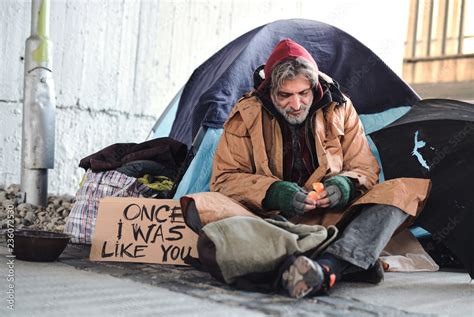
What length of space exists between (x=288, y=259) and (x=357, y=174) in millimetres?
688

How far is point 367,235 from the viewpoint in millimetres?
2322

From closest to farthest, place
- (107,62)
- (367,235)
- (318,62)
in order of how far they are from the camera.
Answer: (367,235) → (318,62) → (107,62)

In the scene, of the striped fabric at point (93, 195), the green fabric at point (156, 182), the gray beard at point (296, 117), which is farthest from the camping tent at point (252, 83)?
the gray beard at point (296, 117)

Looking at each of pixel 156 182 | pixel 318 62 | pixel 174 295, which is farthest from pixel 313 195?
pixel 318 62

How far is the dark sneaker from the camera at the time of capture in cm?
206

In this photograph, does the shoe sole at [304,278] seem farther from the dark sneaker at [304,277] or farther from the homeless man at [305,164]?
the homeless man at [305,164]

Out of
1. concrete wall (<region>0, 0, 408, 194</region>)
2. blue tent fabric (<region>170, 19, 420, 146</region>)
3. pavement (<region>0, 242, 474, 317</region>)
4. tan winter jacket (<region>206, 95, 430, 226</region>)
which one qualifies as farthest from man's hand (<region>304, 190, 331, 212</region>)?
concrete wall (<region>0, 0, 408, 194</region>)

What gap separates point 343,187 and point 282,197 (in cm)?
25

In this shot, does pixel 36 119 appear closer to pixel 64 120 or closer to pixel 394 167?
pixel 64 120

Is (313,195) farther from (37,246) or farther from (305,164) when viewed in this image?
(37,246)

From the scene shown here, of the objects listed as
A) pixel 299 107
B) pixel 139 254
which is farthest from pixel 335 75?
pixel 139 254

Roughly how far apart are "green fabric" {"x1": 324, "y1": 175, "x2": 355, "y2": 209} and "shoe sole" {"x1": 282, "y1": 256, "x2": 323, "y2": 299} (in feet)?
1.71

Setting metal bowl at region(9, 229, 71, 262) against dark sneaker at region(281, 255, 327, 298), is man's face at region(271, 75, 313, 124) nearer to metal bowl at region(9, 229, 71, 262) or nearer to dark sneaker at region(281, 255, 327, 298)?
dark sneaker at region(281, 255, 327, 298)

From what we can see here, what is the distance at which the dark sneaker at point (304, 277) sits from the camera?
2064 millimetres
